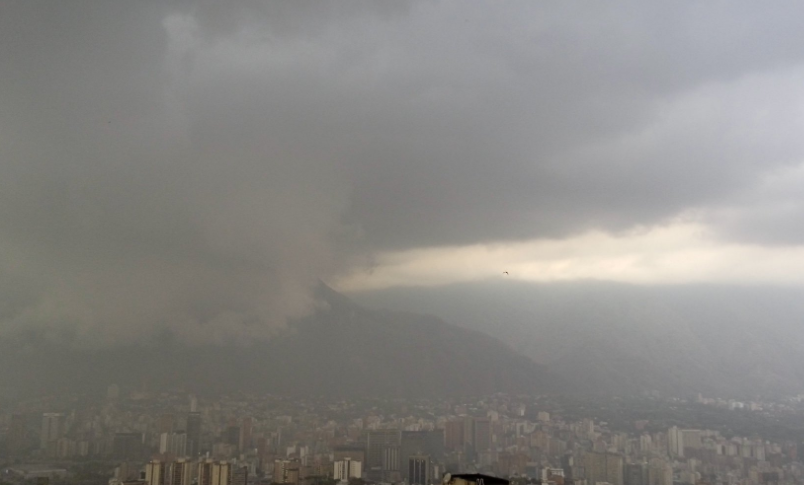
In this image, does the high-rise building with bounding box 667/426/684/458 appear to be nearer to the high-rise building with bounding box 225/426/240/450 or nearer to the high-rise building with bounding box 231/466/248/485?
the high-rise building with bounding box 231/466/248/485

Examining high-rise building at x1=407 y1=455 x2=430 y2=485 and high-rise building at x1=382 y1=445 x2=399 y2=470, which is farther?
high-rise building at x1=382 y1=445 x2=399 y2=470

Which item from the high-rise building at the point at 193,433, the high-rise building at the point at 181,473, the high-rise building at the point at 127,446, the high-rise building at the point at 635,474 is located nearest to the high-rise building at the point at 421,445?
the high-rise building at the point at 635,474

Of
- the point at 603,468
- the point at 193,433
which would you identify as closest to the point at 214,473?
the point at 193,433

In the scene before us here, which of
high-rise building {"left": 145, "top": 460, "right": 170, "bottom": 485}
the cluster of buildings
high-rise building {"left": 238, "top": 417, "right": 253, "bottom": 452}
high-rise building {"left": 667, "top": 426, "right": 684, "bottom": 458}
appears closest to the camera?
high-rise building {"left": 145, "top": 460, "right": 170, "bottom": 485}

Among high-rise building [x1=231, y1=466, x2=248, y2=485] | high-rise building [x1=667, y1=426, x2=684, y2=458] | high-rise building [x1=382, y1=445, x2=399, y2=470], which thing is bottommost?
high-rise building [x1=231, y1=466, x2=248, y2=485]

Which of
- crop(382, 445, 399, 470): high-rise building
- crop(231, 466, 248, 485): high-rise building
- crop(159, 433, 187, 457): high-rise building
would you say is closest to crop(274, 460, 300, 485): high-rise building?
crop(231, 466, 248, 485): high-rise building

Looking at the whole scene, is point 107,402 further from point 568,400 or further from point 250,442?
point 568,400

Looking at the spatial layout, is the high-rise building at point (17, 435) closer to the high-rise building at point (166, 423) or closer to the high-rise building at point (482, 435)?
the high-rise building at point (166, 423)
